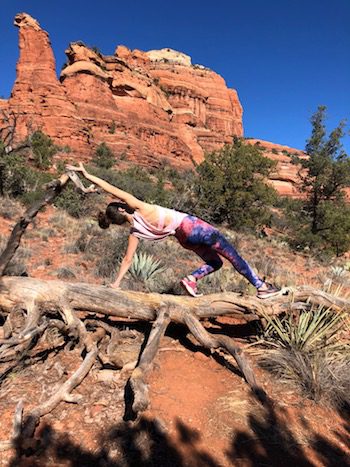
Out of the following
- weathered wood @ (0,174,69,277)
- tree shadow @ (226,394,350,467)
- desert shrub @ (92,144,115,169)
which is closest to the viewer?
tree shadow @ (226,394,350,467)

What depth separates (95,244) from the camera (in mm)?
8867

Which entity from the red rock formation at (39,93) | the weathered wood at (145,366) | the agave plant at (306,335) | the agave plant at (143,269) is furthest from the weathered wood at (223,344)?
the red rock formation at (39,93)

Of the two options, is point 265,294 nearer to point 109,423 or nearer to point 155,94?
point 109,423

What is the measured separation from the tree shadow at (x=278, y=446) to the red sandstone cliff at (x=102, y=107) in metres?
41.4

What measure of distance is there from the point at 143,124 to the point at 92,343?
2110 inches

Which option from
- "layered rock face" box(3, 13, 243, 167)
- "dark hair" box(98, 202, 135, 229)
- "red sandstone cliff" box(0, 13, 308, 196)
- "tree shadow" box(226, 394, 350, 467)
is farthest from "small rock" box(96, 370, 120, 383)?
"red sandstone cliff" box(0, 13, 308, 196)

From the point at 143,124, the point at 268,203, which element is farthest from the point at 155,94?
the point at 268,203

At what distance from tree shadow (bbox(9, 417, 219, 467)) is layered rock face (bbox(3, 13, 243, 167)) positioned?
39.2 m

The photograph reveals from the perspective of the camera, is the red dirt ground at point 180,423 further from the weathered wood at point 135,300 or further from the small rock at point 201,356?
the weathered wood at point 135,300

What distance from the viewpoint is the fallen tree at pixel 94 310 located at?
2.94 meters

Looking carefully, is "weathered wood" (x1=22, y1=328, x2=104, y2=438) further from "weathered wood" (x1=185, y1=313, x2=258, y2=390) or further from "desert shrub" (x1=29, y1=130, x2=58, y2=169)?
"desert shrub" (x1=29, y1=130, x2=58, y2=169)

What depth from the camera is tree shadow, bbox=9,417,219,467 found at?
209 centimetres

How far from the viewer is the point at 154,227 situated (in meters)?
3.47

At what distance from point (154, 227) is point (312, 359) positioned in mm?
2018
